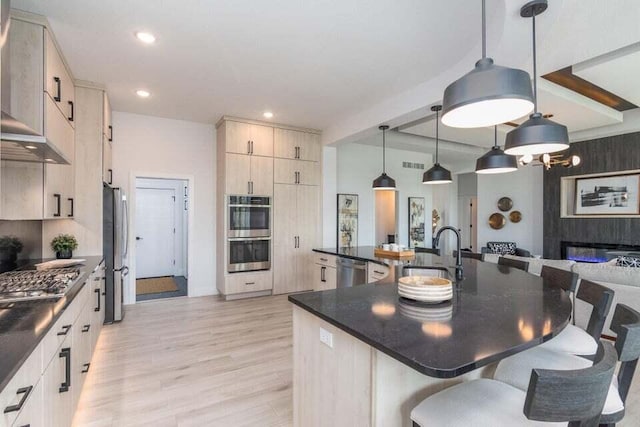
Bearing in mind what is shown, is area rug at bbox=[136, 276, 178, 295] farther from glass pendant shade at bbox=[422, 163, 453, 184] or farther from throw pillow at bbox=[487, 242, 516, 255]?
throw pillow at bbox=[487, 242, 516, 255]

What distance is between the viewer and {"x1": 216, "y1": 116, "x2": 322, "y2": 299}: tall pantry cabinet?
519 centimetres

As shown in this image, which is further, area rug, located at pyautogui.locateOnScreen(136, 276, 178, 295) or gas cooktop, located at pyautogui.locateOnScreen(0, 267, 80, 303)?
area rug, located at pyautogui.locateOnScreen(136, 276, 178, 295)

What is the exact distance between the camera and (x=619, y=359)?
115 cm

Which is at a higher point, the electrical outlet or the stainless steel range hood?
the stainless steel range hood

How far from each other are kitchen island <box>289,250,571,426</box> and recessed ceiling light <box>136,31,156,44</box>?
2.68m

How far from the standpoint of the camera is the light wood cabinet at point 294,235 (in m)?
5.55

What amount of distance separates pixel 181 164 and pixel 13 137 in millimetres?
3603

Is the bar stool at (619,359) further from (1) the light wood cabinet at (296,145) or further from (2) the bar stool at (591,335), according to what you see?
(1) the light wood cabinet at (296,145)

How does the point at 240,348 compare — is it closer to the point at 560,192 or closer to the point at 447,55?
the point at 447,55

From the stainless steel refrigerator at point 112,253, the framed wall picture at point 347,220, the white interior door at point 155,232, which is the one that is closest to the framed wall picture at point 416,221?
the framed wall picture at point 347,220

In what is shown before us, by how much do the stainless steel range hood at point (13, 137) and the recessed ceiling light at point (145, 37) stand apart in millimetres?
1204

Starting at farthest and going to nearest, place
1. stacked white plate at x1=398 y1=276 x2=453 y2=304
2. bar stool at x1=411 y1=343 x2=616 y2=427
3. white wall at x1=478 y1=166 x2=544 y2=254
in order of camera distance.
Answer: white wall at x1=478 y1=166 x2=544 y2=254
stacked white plate at x1=398 y1=276 x2=453 y2=304
bar stool at x1=411 y1=343 x2=616 y2=427

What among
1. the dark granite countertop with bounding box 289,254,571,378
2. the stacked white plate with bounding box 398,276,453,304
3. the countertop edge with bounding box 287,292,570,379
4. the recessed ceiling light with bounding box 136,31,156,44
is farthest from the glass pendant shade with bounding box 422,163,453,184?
the recessed ceiling light with bounding box 136,31,156,44

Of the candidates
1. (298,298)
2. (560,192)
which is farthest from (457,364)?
(560,192)
